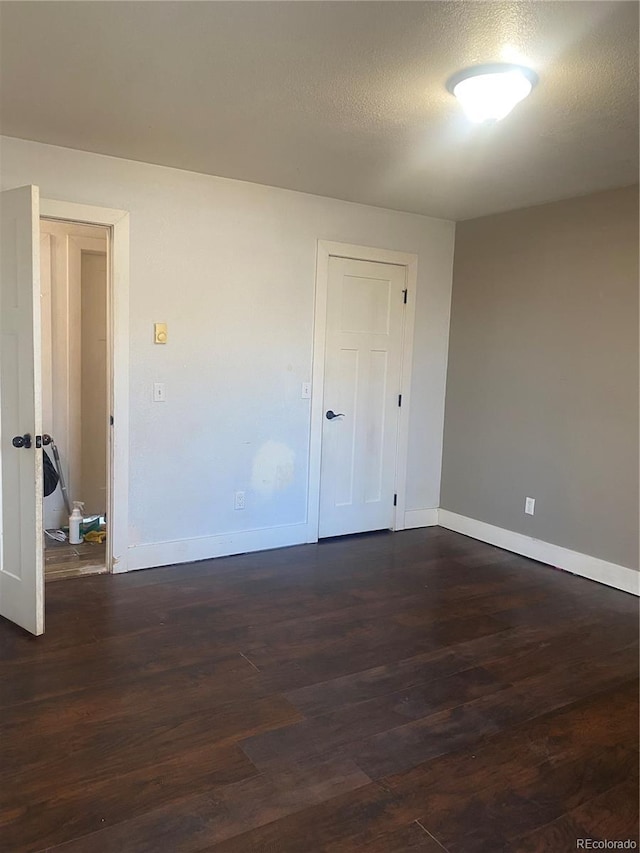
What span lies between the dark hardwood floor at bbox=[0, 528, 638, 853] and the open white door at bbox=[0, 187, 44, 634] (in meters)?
0.26

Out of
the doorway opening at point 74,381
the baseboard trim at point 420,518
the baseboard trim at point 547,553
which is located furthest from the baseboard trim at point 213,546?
the baseboard trim at point 547,553

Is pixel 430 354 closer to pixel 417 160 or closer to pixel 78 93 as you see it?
pixel 417 160

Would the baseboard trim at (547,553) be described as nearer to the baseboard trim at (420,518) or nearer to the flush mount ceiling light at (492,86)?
the baseboard trim at (420,518)

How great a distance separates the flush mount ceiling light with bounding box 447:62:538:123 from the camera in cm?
219

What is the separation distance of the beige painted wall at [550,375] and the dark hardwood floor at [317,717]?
24.2 inches

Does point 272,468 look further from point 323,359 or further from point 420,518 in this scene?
→ point 420,518

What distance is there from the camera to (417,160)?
325 centimetres

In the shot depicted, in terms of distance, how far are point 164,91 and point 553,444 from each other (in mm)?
3109

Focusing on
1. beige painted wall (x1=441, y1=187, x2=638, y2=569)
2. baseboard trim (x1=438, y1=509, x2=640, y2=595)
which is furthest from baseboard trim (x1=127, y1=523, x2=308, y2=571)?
beige painted wall (x1=441, y1=187, x2=638, y2=569)

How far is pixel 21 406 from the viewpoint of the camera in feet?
9.29

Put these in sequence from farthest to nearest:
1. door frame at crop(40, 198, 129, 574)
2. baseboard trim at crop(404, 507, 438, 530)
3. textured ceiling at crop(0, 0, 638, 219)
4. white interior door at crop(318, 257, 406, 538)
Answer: baseboard trim at crop(404, 507, 438, 530)
white interior door at crop(318, 257, 406, 538)
door frame at crop(40, 198, 129, 574)
textured ceiling at crop(0, 0, 638, 219)

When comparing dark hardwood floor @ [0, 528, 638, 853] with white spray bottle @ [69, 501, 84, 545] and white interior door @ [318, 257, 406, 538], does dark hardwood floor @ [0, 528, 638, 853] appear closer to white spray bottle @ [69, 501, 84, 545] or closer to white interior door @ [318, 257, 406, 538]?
white spray bottle @ [69, 501, 84, 545]

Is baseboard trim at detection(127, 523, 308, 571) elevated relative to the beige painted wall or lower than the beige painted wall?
lower

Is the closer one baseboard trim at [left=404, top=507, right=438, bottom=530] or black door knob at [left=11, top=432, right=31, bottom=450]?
black door knob at [left=11, top=432, right=31, bottom=450]
